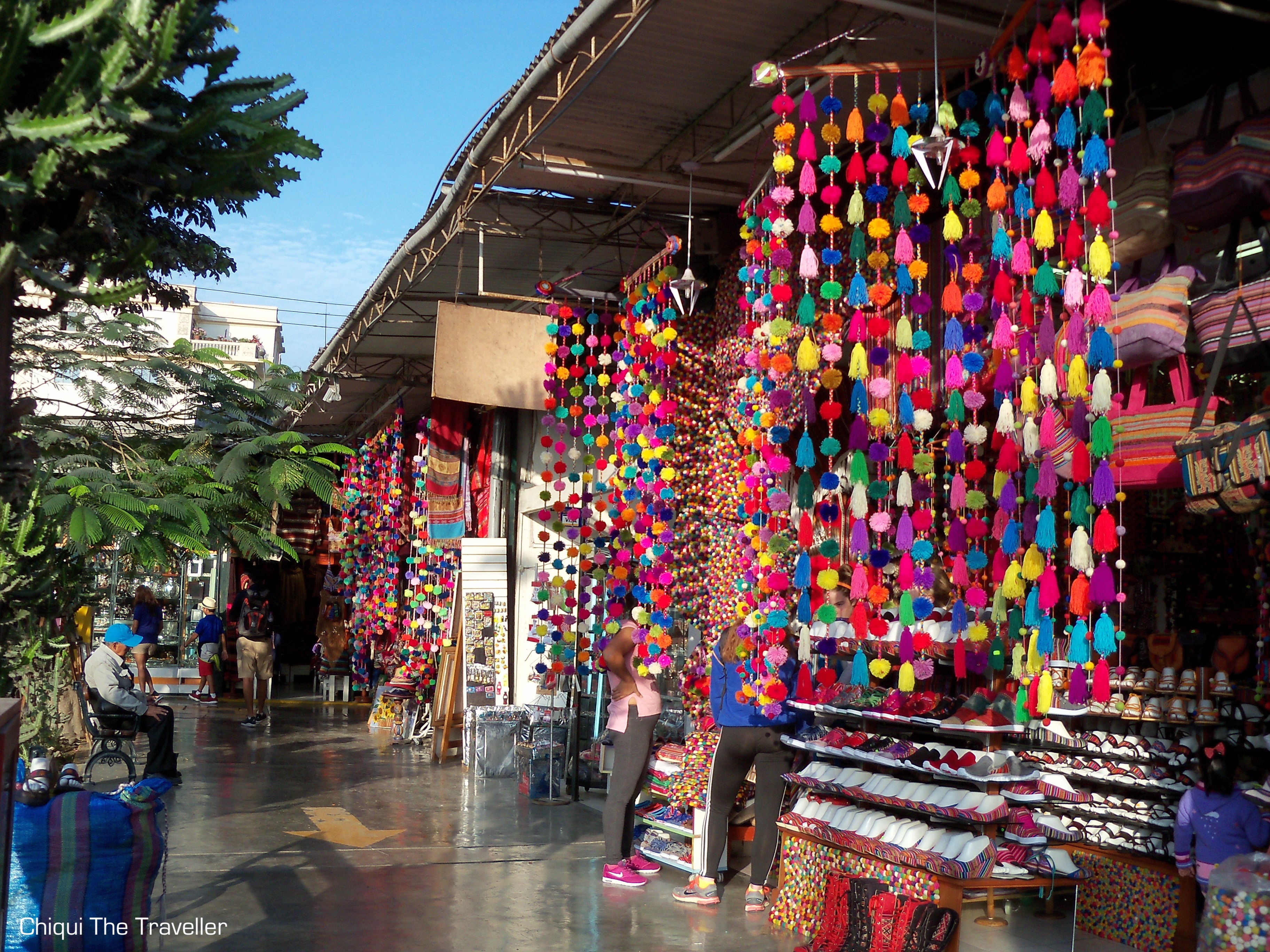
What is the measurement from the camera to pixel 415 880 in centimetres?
592

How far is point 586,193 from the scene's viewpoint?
7.81 metres

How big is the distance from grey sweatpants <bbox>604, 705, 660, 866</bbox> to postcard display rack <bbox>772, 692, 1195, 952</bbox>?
0.88 meters

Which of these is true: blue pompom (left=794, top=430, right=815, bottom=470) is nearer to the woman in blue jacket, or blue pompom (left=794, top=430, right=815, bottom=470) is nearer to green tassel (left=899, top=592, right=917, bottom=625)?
green tassel (left=899, top=592, right=917, bottom=625)

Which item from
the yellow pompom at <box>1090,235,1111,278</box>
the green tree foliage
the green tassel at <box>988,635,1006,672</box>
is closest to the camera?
the green tree foliage

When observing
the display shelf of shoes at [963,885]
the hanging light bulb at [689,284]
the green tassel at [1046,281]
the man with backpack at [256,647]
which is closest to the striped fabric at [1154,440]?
the green tassel at [1046,281]

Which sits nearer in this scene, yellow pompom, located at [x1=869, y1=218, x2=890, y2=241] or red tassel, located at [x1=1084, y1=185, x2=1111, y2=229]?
red tassel, located at [x1=1084, y1=185, x2=1111, y2=229]

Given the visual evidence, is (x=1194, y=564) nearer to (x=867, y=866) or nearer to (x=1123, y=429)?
(x=1123, y=429)

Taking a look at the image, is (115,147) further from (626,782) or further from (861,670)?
(626,782)

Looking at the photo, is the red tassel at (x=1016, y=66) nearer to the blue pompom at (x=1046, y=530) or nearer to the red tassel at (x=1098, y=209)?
the red tassel at (x=1098, y=209)

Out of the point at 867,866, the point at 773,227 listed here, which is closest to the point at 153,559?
the point at 773,227

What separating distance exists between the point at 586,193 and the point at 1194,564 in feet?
14.6

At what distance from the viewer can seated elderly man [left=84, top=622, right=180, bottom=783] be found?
823 cm

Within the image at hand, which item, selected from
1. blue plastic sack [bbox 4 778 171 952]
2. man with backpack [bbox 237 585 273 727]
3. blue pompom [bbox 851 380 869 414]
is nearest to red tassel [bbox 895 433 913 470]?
blue pompom [bbox 851 380 869 414]

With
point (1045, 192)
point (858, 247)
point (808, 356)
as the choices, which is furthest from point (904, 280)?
point (1045, 192)
